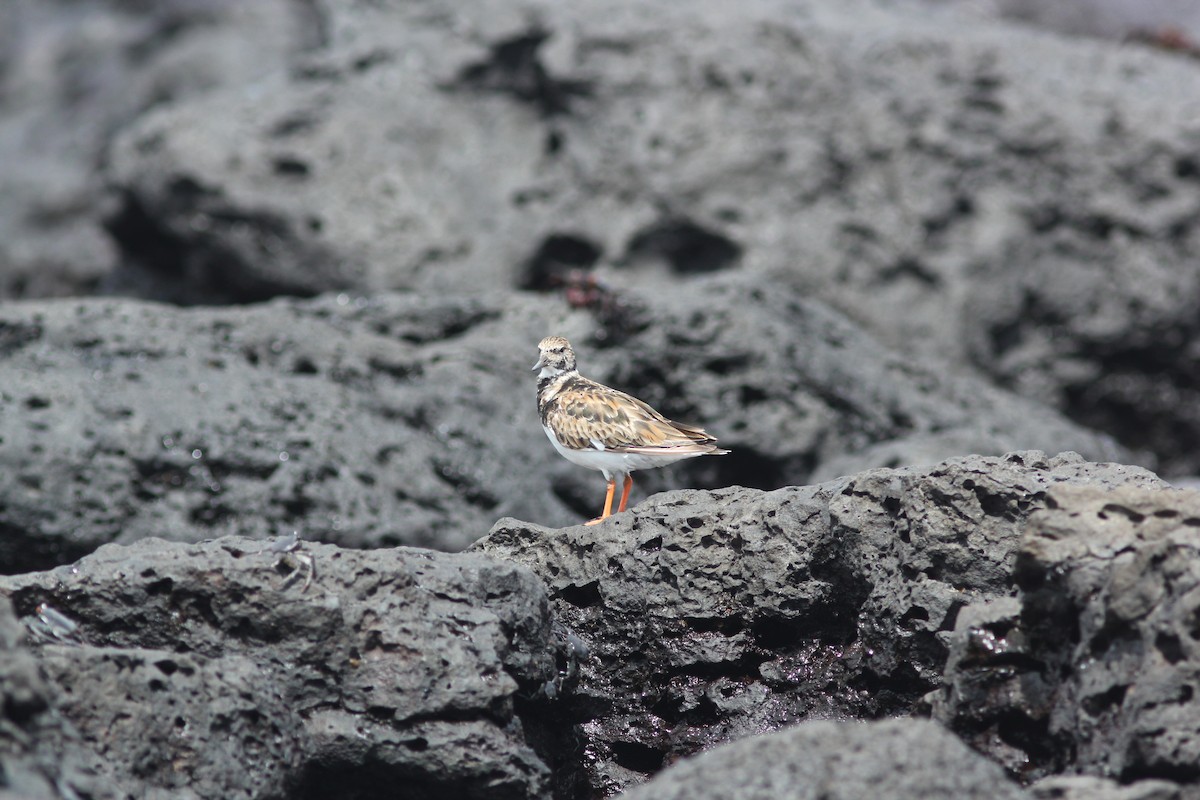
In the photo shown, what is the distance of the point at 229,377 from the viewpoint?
9.15 meters

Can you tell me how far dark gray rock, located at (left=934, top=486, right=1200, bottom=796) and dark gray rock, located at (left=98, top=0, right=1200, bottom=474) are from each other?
710 centimetres

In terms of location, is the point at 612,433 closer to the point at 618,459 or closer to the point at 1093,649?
the point at 618,459

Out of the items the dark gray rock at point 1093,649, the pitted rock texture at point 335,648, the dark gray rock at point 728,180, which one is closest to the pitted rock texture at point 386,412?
the dark gray rock at point 728,180

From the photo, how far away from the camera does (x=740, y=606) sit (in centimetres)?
669

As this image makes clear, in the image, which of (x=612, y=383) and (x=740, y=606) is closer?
(x=740, y=606)

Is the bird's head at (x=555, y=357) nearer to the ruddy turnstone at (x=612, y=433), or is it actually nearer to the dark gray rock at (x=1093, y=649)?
the ruddy turnstone at (x=612, y=433)

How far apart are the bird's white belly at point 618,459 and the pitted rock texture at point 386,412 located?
1.37m

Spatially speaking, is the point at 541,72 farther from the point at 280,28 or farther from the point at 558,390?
the point at 280,28

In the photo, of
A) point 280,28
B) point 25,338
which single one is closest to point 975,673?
point 25,338

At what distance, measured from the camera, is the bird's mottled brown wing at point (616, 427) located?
771cm

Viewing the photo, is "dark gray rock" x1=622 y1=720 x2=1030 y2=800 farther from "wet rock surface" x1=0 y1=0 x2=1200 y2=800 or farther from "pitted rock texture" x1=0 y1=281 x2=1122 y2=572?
"pitted rock texture" x1=0 y1=281 x2=1122 y2=572

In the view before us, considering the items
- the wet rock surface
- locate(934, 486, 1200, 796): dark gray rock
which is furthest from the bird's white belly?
locate(934, 486, 1200, 796): dark gray rock

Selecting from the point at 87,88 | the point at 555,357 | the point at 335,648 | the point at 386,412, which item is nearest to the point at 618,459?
the point at 555,357

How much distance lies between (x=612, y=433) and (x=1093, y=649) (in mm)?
3288
